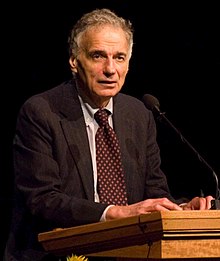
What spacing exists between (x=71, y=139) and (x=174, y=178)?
1741 millimetres

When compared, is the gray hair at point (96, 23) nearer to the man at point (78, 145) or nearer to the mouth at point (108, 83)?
the man at point (78, 145)

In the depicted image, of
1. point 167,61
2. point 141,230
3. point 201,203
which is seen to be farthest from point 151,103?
point 167,61

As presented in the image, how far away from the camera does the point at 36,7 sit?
5027 mm

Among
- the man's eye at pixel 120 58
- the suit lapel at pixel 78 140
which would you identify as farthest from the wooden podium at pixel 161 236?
the man's eye at pixel 120 58

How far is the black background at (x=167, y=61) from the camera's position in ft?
16.5

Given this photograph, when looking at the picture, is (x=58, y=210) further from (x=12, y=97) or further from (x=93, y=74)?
(x=12, y=97)

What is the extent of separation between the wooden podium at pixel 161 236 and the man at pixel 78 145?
1.19ft

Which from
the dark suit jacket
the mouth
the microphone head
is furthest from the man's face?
the microphone head

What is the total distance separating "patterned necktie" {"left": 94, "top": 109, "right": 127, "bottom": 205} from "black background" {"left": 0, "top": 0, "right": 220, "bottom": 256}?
1.31 meters

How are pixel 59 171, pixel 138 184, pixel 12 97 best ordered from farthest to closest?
pixel 12 97 → pixel 138 184 → pixel 59 171

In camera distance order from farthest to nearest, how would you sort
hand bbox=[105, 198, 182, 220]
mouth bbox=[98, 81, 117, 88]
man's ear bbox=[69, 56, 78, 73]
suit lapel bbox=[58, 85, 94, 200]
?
man's ear bbox=[69, 56, 78, 73] → mouth bbox=[98, 81, 117, 88] → suit lapel bbox=[58, 85, 94, 200] → hand bbox=[105, 198, 182, 220]

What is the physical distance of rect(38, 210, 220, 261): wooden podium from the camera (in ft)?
9.04

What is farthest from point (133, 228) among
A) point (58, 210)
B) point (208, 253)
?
point (58, 210)

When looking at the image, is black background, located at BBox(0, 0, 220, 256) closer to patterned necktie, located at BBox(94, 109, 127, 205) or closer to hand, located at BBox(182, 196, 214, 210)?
patterned necktie, located at BBox(94, 109, 127, 205)
